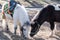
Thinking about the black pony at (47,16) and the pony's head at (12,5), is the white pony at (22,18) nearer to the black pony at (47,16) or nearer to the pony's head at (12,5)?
the pony's head at (12,5)

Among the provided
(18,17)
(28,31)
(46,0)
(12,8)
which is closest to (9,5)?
(12,8)

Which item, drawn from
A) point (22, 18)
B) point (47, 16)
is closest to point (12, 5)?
point (22, 18)

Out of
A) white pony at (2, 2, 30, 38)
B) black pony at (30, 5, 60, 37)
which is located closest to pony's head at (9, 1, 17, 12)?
white pony at (2, 2, 30, 38)

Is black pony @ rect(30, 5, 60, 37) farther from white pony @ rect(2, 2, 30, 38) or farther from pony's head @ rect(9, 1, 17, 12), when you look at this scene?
pony's head @ rect(9, 1, 17, 12)

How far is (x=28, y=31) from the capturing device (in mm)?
5566

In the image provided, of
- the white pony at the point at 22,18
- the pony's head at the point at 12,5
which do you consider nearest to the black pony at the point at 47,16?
the white pony at the point at 22,18

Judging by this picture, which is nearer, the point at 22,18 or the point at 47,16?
the point at 22,18

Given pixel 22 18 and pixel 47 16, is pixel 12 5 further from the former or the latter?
pixel 47 16

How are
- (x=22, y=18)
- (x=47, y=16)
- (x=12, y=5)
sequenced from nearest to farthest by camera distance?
1. (x=22, y=18)
2. (x=12, y=5)
3. (x=47, y=16)

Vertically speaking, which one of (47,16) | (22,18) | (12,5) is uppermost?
(12,5)

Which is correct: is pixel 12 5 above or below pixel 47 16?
above

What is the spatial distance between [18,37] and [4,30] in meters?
1.14

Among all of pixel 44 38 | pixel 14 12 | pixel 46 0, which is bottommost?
pixel 44 38

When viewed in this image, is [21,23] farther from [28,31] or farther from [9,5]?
[9,5]
